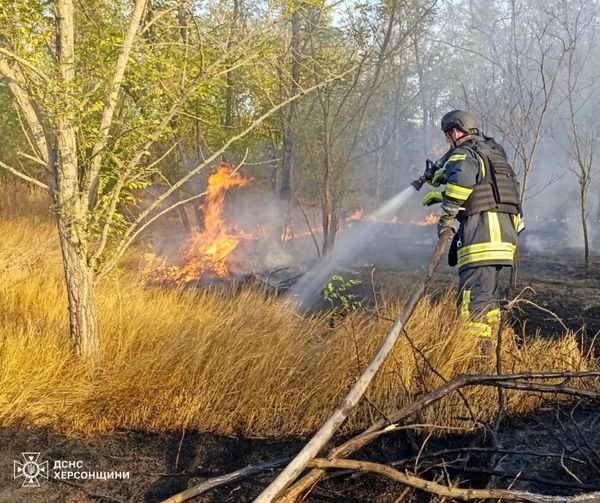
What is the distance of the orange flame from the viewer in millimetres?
7434

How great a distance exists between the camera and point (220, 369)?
3008mm

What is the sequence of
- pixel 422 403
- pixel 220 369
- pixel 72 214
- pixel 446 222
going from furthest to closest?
1. pixel 446 222
2. pixel 220 369
3. pixel 72 214
4. pixel 422 403

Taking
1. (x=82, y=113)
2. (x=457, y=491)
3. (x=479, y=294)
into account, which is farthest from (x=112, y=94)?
(x=479, y=294)

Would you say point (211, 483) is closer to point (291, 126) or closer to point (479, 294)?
point (479, 294)

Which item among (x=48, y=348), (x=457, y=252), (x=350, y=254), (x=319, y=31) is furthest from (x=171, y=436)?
(x=350, y=254)

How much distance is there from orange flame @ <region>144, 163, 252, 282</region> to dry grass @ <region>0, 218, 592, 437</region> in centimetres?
340

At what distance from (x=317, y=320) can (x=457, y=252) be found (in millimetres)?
1342

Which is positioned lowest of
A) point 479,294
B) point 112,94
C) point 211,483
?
point 211,483

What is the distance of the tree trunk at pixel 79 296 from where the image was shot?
276cm

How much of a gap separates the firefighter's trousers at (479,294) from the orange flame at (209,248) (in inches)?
156

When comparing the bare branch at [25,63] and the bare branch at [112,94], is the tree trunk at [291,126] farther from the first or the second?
the bare branch at [25,63]
